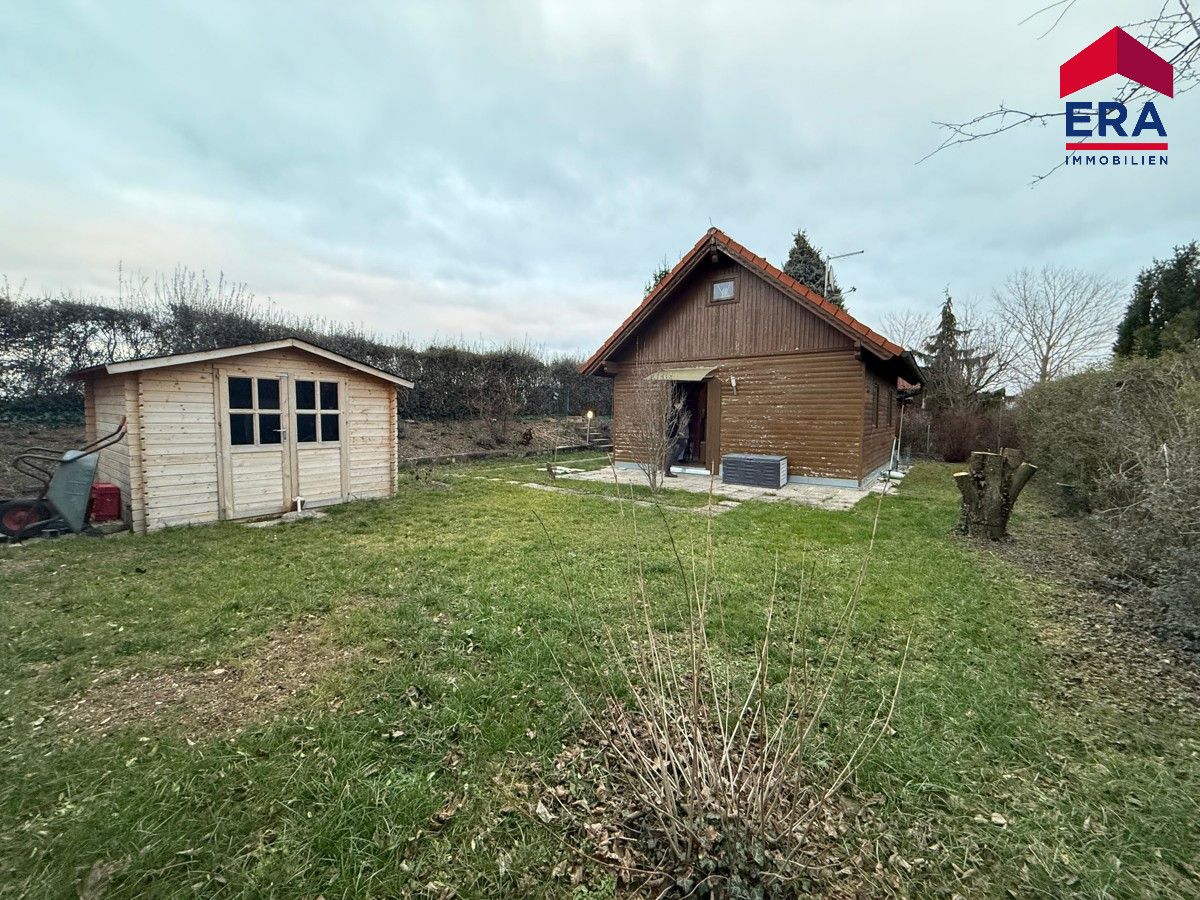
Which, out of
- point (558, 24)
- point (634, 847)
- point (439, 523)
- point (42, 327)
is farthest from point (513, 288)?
point (634, 847)

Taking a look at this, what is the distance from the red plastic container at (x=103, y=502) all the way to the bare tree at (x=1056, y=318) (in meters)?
29.0

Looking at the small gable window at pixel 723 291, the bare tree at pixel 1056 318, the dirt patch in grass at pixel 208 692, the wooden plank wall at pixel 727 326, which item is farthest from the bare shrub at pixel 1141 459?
the bare tree at pixel 1056 318

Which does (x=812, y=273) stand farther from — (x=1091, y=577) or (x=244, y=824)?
(x=244, y=824)

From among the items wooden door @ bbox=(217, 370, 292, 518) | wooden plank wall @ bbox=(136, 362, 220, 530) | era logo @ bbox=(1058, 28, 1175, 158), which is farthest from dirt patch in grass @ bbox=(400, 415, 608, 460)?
era logo @ bbox=(1058, 28, 1175, 158)

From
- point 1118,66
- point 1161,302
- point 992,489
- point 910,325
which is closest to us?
point 1118,66

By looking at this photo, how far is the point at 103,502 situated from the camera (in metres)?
6.40

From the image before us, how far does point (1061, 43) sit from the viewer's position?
8.69 ft

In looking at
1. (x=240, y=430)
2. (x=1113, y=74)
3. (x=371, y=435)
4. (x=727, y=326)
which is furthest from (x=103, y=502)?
(x=727, y=326)

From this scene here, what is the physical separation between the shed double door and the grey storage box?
8.45 metres

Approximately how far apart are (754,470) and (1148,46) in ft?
28.9

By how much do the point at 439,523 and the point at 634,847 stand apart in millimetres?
5861

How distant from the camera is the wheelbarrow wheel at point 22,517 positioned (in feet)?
19.0

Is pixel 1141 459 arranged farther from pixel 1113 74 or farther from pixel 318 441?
pixel 318 441

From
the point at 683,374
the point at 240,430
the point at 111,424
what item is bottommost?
the point at 240,430
